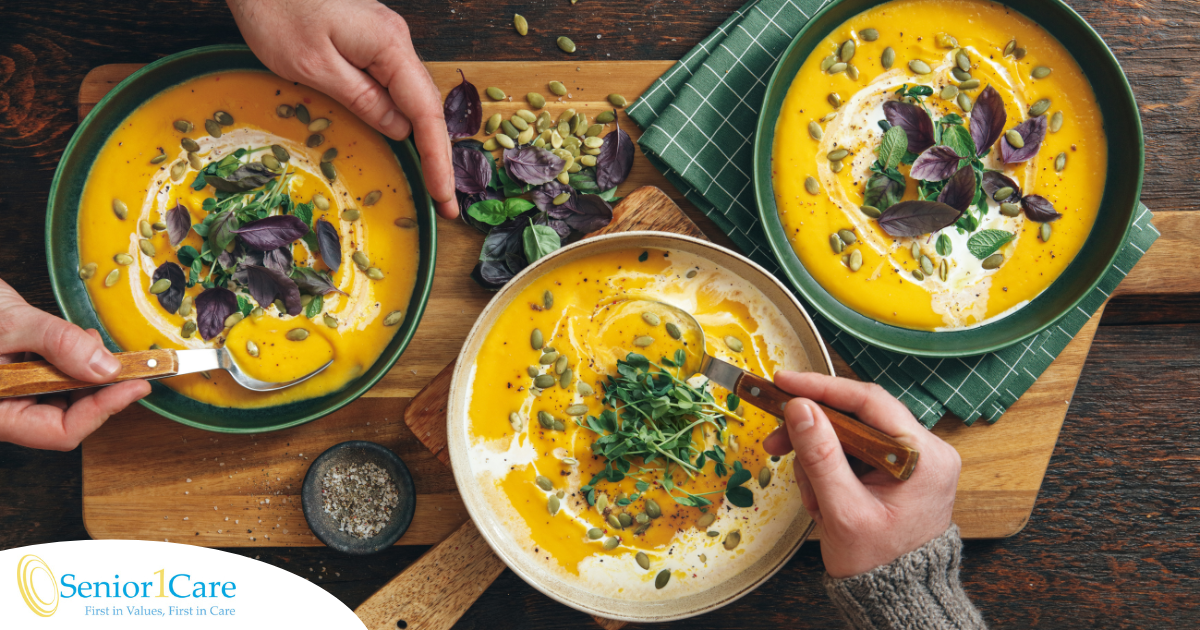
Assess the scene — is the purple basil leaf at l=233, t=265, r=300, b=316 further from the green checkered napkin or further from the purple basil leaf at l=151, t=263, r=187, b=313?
the green checkered napkin

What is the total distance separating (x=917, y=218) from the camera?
5.41ft

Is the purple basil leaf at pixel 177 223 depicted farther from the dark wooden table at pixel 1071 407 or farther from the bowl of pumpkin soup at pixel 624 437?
the bowl of pumpkin soup at pixel 624 437

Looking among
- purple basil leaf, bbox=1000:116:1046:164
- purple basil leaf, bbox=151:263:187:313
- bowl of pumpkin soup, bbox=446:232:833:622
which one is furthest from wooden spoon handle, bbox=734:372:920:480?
purple basil leaf, bbox=151:263:187:313

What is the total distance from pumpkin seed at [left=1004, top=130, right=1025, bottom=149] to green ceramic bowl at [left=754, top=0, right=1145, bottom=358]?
264 millimetres

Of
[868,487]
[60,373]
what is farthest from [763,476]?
[60,373]

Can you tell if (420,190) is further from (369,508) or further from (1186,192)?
(1186,192)

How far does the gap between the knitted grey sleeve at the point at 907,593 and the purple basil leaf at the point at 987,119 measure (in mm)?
993

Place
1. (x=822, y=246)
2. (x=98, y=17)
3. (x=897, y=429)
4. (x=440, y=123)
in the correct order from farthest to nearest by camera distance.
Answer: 1. (x=98, y=17)
2. (x=822, y=246)
3. (x=440, y=123)
4. (x=897, y=429)

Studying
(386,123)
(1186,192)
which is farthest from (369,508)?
(1186,192)

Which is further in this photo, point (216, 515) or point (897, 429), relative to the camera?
point (216, 515)

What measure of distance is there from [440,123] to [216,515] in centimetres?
127

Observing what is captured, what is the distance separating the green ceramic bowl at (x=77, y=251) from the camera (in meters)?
1.60

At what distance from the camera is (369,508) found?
1785mm

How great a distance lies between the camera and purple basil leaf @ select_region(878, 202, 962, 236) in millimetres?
1623
